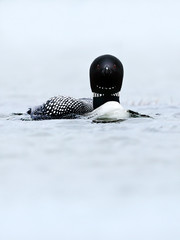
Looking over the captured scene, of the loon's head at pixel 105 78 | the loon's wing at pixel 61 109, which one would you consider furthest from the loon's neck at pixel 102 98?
the loon's wing at pixel 61 109

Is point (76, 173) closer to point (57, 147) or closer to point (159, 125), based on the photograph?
point (57, 147)

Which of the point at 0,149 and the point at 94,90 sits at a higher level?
the point at 94,90

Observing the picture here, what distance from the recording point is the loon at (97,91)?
8289 millimetres

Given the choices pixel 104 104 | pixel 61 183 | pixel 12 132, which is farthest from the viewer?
pixel 104 104

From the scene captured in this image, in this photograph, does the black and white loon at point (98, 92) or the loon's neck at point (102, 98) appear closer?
the black and white loon at point (98, 92)

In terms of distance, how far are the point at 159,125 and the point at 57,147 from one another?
207cm

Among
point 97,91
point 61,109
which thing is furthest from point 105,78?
point 61,109

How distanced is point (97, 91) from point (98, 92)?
21mm

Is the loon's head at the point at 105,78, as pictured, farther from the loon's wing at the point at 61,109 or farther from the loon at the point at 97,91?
the loon's wing at the point at 61,109

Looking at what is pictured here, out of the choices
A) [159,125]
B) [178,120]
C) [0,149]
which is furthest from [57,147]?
[178,120]

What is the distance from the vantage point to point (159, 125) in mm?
7863

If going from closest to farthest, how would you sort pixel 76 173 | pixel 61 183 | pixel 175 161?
1. pixel 61 183
2. pixel 76 173
3. pixel 175 161

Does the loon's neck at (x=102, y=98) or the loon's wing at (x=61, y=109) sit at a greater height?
the loon's neck at (x=102, y=98)

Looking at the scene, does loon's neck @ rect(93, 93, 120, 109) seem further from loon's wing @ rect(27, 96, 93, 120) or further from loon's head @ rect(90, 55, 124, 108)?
loon's wing @ rect(27, 96, 93, 120)
